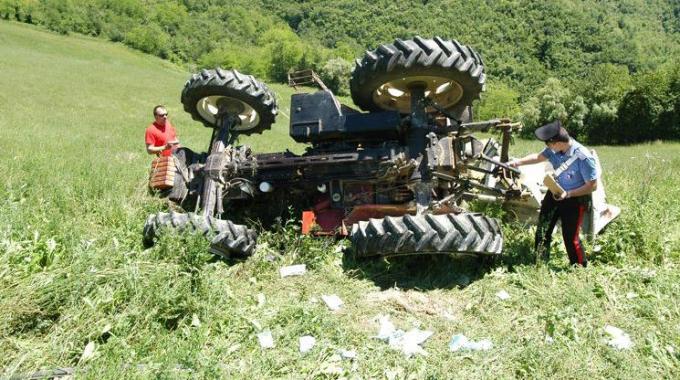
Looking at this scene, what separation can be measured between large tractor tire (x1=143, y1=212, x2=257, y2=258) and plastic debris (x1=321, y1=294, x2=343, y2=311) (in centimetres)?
111

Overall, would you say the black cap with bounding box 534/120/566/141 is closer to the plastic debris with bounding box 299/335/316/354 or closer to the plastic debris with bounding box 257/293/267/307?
the plastic debris with bounding box 299/335/316/354

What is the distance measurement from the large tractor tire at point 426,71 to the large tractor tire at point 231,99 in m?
1.42

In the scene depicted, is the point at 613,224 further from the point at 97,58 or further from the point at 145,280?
the point at 97,58

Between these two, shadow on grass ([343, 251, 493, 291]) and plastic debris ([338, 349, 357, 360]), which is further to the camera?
shadow on grass ([343, 251, 493, 291])

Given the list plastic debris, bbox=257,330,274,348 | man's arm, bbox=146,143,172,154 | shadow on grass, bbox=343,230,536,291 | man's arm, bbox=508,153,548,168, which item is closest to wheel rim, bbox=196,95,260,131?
man's arm, bbox=146,143,172,154

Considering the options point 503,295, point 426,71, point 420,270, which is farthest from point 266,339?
point 426,71

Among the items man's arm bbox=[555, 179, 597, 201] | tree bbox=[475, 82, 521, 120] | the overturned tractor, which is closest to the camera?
man's arm bbox=[555, 179, 597, 201]

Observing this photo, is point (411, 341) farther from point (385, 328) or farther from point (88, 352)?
point (88, 352)

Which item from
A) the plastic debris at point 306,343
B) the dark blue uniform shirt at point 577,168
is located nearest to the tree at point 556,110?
the dark blue uniform shirt at point 577,168

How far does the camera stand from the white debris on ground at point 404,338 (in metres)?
3.87

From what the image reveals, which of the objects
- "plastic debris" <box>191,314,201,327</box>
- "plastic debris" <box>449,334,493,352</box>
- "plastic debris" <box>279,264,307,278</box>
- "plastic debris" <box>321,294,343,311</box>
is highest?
"plastic debris" <box>449,334,493,352</box>

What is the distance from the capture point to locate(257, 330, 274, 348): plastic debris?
13.0 feet

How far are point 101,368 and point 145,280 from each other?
39.4 inches

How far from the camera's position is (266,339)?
4.02m
